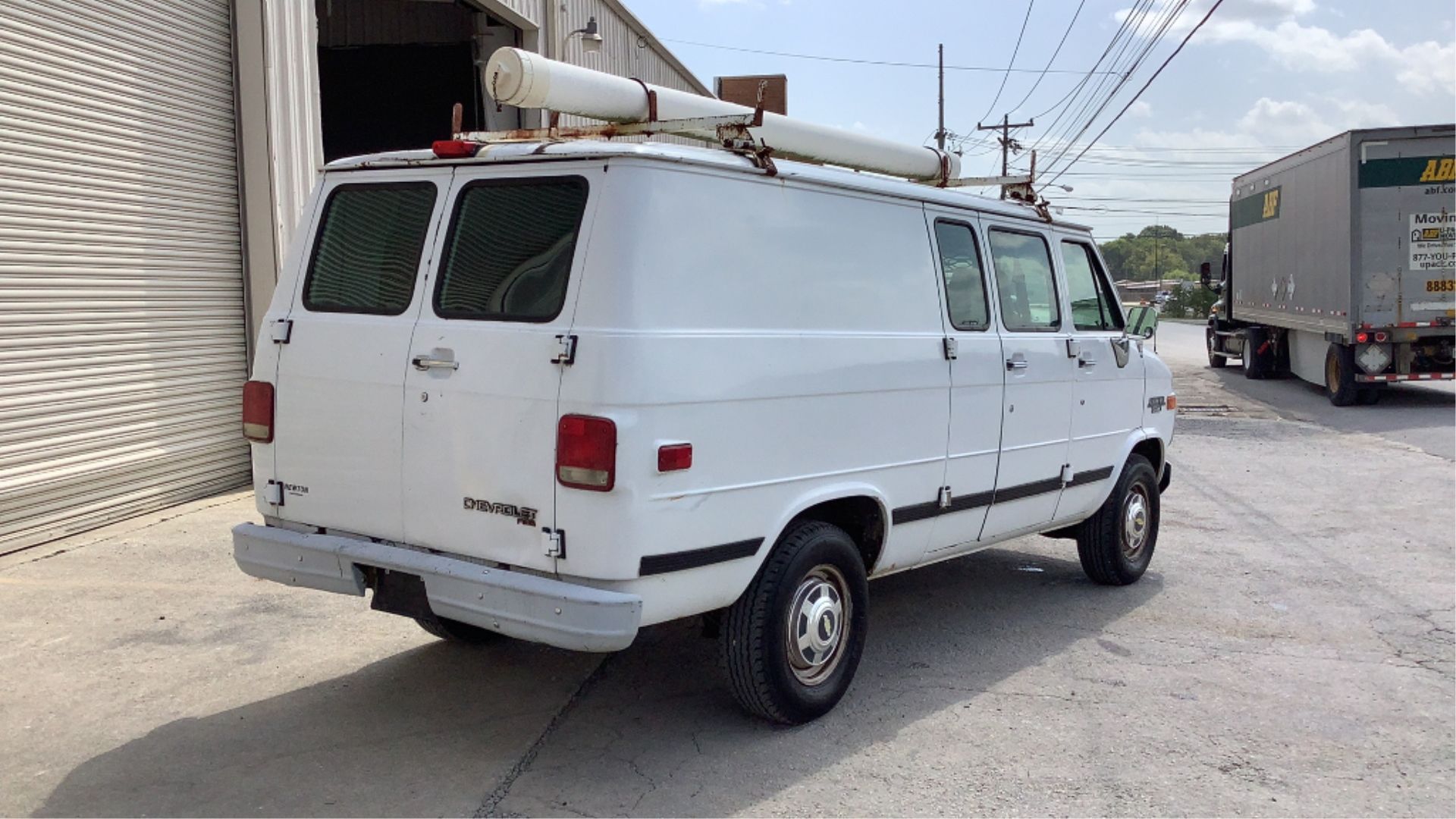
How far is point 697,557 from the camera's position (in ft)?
13.9

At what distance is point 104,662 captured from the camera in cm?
545

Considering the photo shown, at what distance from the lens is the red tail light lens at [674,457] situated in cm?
406

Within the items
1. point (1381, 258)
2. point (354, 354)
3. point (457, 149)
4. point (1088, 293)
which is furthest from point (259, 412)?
point (1381, 258)

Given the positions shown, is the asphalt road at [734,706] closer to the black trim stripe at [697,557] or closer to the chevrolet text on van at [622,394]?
the chevrolet text on van at [622,394]

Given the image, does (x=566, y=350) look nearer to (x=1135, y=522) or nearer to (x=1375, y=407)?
(x=1135, y=522)

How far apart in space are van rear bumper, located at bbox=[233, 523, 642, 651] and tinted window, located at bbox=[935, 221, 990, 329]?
233 centimetres

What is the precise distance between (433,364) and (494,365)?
289mm

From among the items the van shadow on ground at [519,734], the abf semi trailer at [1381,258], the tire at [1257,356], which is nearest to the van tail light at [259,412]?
the van shadow on ground at [519,734]

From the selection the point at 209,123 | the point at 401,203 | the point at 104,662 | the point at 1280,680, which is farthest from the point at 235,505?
the point at 1280,680

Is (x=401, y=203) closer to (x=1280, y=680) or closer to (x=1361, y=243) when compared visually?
(x=1280, y=680)

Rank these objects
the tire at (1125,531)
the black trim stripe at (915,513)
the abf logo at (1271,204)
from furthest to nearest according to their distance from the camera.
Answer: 1. the abf logo at (1271,204)
2. the tire at (1125,531)
3. the black trim stripe at (915,513)

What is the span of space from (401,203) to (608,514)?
164 cm

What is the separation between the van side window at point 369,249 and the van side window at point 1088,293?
11.8 ft

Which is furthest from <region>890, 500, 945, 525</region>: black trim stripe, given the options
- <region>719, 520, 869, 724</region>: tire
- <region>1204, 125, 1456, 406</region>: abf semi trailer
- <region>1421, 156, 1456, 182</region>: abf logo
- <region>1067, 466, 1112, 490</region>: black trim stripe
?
<region>1421, 156, 1456, 182</region>: abf logo
